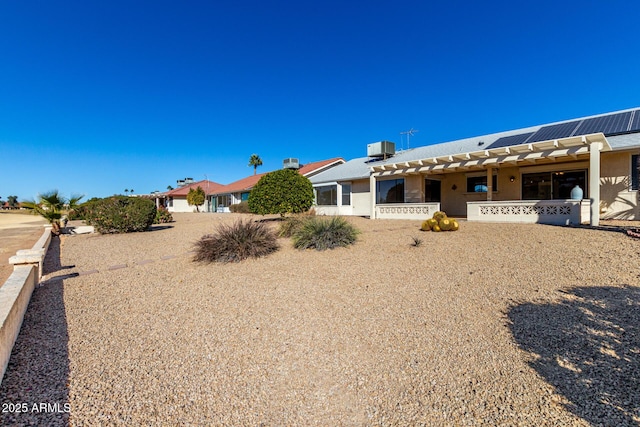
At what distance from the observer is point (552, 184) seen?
14234mm

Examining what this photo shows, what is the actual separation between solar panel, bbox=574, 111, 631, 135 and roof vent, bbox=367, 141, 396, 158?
11.2m

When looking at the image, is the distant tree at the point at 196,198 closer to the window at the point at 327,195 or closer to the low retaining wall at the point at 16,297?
the window at the point at 327,195

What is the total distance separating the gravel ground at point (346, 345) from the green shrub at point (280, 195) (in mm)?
8505

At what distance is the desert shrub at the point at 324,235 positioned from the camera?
28.9ft

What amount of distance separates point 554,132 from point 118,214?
20509 millimetres

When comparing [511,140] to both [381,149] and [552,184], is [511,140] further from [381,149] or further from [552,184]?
[381,149]

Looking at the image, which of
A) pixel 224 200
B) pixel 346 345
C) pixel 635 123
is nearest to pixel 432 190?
pixel 635 123

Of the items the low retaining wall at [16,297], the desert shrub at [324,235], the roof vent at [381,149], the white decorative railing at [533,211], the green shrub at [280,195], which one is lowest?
the low retaining wall at [16,297]

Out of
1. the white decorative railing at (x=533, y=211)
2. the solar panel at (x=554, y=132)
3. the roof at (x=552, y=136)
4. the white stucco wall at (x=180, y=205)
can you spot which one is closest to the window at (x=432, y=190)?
the roof at (x=552, y=136)

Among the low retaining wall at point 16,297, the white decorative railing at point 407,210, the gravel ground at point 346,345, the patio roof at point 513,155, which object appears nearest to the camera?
the gravel ground at point 346,345

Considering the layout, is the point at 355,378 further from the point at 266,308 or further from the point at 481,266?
the point at 481,266

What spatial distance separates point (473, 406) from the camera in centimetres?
262

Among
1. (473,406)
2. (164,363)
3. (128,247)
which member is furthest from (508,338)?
(128,247)

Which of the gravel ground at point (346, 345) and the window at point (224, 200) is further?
the window at point (224, 200)
